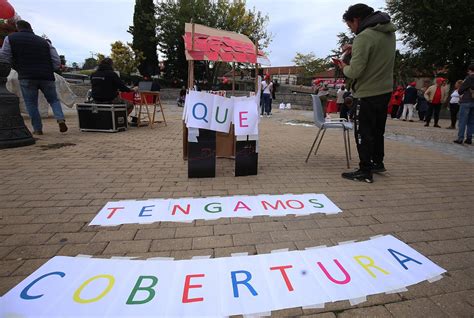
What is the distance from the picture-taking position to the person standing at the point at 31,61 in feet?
17.6

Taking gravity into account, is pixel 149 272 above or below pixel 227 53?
below

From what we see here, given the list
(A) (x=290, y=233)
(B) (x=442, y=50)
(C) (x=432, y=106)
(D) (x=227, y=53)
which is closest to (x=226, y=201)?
(A) (x=290, y=233)

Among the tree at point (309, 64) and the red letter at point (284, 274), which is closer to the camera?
the red letter at point (284, 274)

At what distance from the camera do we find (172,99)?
2056 cm

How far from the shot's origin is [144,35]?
2303cm

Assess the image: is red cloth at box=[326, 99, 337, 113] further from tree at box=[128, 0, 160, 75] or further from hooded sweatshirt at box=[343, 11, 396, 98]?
tree at box=[128, 0, 160, 75]

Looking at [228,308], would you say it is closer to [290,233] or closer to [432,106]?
[290,233]

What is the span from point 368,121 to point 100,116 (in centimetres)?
583

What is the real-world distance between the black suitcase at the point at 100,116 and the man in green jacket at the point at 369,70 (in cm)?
517

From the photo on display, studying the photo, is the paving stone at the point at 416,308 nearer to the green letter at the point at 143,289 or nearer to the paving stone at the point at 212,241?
Result: the paving stone at the point at 212,241

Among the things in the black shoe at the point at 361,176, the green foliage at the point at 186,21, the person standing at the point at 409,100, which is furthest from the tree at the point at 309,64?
the black shoe at the point at 361,176

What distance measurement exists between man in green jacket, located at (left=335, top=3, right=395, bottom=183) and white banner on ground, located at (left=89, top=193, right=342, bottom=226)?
→ 1.10 metres

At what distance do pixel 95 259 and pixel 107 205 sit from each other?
3.04 feet

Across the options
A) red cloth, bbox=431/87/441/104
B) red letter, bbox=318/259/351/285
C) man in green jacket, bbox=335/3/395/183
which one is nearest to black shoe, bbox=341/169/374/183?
man in green jacket, bbox=335/3/395/183
